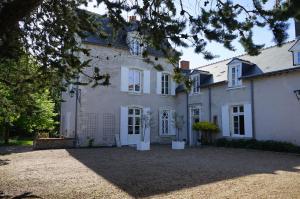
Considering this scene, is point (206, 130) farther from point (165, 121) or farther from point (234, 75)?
point (165, 121)

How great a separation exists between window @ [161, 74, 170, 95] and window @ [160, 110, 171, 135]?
4.15 ft

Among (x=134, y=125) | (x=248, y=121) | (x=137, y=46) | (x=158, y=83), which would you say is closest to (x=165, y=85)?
(x=158, y=83)

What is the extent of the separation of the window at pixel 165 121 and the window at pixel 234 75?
5108 millimetres

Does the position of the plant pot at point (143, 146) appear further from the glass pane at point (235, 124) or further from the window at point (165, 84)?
the window at point (165, 84)

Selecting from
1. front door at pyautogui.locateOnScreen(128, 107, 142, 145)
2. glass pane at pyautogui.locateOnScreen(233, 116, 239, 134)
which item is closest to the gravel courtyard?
glass pane at pyautogui.locateOnScreen(233, 116, 239, 134)

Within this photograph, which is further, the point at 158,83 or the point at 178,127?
the point at 158,83

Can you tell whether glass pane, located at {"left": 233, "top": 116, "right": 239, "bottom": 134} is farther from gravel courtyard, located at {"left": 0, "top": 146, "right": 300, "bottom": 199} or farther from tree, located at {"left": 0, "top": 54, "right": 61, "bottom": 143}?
tree, located at {"left": 0, "top": 54, "right": 61, "bottom": 143}

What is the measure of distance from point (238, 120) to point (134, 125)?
586 cm

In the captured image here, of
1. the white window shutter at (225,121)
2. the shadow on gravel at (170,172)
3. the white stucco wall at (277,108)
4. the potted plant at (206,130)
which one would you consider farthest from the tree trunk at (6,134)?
the white stucco wall at (277,108)

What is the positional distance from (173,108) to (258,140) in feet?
22.4

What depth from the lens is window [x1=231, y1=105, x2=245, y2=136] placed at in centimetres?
1585

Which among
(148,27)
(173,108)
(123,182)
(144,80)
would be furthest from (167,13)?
(173,108)

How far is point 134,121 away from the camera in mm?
18422

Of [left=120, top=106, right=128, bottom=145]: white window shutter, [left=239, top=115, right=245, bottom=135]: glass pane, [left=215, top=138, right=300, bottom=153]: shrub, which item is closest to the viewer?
[left=215, top=138, right=300, bottom=153]: shrub
